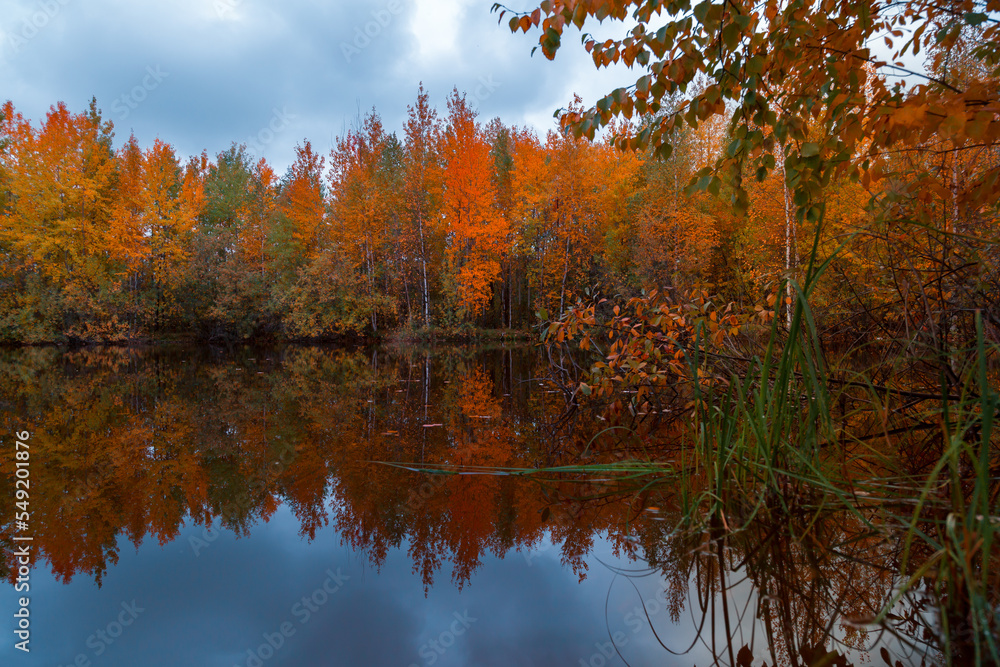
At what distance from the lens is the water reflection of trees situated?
4.42 ft

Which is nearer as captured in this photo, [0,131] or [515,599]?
[515,599]

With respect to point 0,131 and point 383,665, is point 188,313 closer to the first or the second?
point 0,131

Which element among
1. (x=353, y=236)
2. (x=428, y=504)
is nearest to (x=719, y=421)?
(x=428, y=504)

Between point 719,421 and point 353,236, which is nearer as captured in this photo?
point 719,421

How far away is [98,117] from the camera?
17672 mm

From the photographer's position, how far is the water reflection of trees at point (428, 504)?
1346 mm

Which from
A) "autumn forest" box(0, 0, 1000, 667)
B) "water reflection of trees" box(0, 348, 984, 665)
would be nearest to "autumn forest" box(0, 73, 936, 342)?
"autumn forest" box(0, 0, 1000, 667)

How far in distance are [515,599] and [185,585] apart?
49.5 inches

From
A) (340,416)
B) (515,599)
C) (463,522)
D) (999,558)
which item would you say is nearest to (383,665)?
(515,599)

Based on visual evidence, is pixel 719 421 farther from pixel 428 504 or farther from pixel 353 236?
pixel 353 236

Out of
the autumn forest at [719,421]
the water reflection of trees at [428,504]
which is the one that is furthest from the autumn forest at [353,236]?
the water reflection of trees at [428,504]

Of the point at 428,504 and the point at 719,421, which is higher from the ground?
the point at 719,421

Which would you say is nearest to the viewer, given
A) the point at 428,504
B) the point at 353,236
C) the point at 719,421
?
the point at 719,421

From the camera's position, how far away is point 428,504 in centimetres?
235
